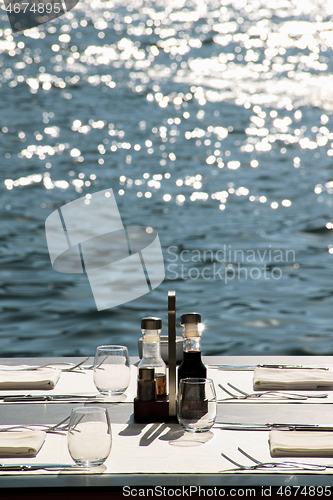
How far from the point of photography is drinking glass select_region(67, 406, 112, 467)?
2.80 ft

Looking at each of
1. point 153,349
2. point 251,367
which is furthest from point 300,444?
point 251,367

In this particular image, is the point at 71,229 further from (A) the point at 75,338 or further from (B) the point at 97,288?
(A) the point at 75,338

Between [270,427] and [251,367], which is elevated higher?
[270,427]

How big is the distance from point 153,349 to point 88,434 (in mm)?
281

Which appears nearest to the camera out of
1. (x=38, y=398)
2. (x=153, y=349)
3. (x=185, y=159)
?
(x=153, y=349)

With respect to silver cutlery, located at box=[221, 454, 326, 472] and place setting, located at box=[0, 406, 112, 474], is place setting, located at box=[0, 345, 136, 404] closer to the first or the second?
place setting, located at box=[0, 406, 112, 474]

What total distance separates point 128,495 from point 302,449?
271 millimetres

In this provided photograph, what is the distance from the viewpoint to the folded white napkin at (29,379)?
130cm

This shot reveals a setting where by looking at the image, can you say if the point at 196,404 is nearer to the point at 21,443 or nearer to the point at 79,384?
the point at 21,443

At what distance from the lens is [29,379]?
1.33m

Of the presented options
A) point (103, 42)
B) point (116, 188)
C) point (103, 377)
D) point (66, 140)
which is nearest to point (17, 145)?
point (66, 140)

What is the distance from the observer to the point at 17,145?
34.4ft

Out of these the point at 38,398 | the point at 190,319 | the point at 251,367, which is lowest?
the point at 251,367

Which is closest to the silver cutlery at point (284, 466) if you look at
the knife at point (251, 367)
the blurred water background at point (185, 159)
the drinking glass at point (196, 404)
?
the drinking glass at point (196, 404)
